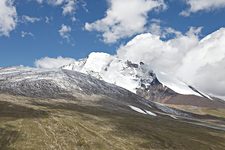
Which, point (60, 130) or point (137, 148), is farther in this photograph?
point (60, 130)

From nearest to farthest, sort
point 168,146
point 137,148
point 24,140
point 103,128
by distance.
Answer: point 24,140 < point 137,148 < point 168,146 < point 103,128

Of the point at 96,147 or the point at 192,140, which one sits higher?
the point at 192,140

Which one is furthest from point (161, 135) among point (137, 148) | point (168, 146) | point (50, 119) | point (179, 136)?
point (50, 119)

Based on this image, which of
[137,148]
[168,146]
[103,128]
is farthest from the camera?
[103,128]

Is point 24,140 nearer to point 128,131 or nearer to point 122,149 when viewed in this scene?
point 122,149

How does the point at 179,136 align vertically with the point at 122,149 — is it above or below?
above

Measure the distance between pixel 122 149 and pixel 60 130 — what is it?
20.5 meters

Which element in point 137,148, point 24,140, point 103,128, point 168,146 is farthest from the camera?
point 103,128

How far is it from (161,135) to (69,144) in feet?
127

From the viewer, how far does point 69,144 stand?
9312 centimetres

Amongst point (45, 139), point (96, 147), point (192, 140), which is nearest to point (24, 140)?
point (45, 139)

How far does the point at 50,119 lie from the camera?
123 m

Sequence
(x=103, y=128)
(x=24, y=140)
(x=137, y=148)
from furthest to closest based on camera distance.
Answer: (x=103, y=128), (x=137, y=148), (x=24, y=140)

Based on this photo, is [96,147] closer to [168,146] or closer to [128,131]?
[168,146]
